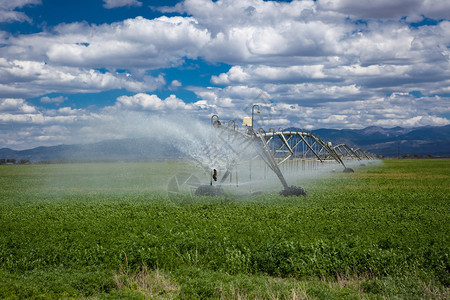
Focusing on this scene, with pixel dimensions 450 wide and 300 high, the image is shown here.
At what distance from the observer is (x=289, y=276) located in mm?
10852

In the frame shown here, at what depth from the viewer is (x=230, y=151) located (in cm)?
2756

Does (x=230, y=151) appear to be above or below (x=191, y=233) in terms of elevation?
above

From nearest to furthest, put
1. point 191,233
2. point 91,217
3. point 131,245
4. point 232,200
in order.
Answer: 1. point 131,245
2. point 191,233
3. point 91,217
4. point 232,200

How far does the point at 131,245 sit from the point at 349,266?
603 cm

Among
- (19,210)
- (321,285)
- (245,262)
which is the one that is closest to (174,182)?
(19,210)

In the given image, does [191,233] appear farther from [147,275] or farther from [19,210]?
[19,210]

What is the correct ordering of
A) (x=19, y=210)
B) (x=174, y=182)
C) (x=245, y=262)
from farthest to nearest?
(x=174, y=182) < (x=19, y=210) < (x=245, y=262)

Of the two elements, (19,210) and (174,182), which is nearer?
(19,210)

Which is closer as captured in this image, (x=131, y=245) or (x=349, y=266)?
(x=349, y=266)

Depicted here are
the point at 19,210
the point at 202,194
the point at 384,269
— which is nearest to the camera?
the point at 384,269

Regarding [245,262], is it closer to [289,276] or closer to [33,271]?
[289,276]

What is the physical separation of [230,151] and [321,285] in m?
18.1

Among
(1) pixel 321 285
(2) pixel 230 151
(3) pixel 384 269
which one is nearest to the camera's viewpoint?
(1) pixel 321 285

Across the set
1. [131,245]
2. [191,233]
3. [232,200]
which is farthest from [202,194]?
[131,245]
